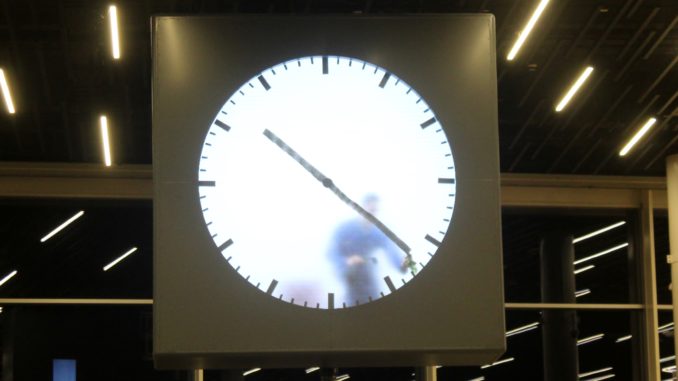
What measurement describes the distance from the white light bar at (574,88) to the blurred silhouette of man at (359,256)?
608cm

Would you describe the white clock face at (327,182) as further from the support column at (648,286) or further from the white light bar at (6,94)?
the support column at (648,286)

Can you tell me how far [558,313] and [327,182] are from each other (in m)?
7.42

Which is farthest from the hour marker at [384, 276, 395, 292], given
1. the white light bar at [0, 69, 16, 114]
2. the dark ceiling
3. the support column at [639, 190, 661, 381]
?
the support column at [639, 190, 661, 381]

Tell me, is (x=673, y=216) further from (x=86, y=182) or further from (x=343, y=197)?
(x=343, y=197)

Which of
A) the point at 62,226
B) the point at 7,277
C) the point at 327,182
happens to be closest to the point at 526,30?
the point at 62,226

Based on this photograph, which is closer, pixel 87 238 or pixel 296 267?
pixel 296 267

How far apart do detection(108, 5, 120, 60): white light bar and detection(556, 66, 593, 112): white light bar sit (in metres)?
3.37

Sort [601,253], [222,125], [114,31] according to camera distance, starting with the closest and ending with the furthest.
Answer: [222,125], [114,31], [601,253]

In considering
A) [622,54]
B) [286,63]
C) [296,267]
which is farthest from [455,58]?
[622,54]

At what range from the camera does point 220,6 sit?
8.13m

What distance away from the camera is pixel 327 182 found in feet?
12.7

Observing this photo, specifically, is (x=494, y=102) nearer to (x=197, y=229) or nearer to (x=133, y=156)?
(x=197, y=229)

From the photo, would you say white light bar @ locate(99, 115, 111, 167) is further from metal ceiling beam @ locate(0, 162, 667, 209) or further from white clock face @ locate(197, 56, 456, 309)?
white clock face @ locate(197, 56, 456, 309)

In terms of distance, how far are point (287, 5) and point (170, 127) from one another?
379 centimetres
